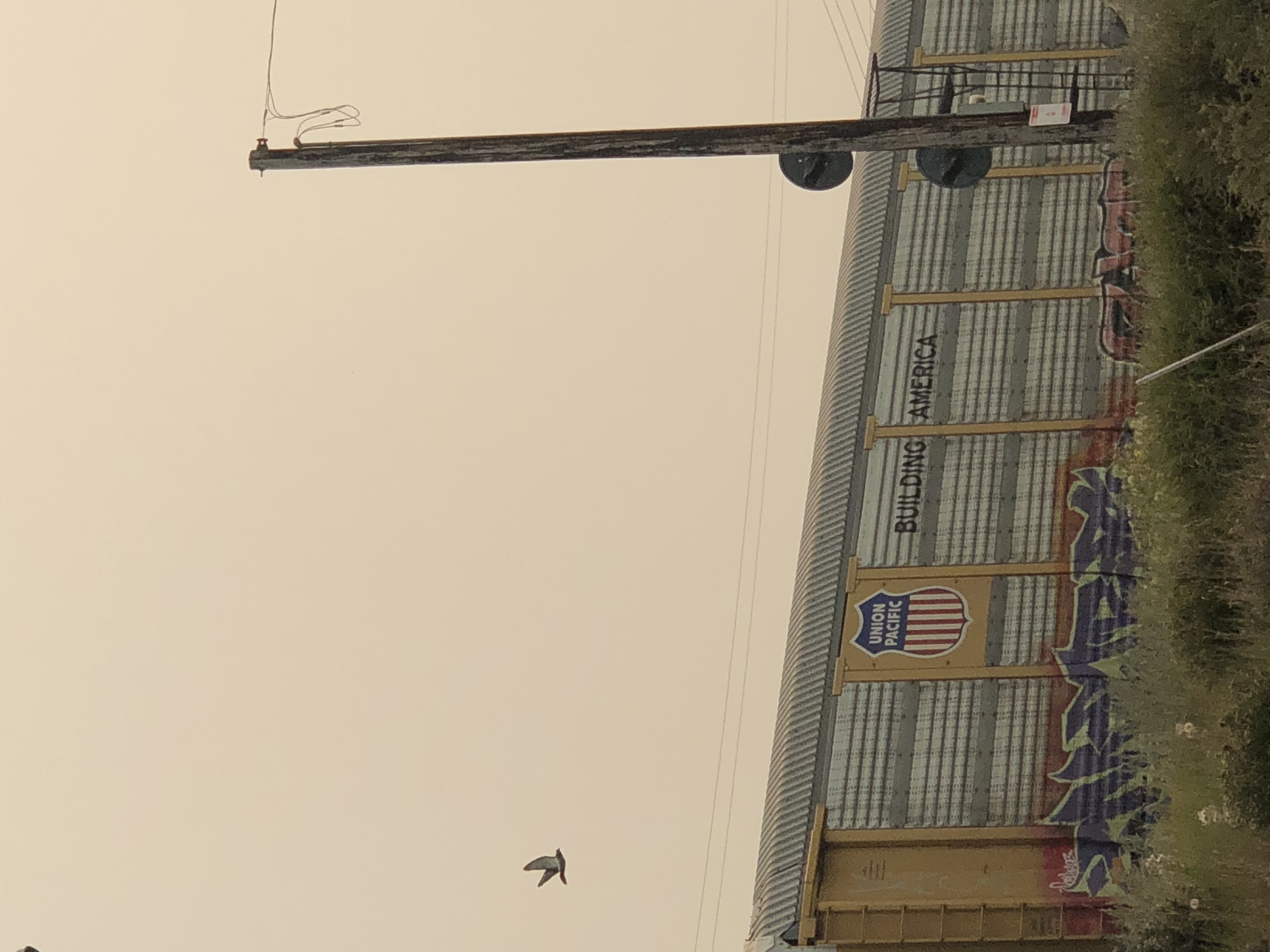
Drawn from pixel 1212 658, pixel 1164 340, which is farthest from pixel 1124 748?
pixel 1164 340

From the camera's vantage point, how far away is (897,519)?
22.7 metres

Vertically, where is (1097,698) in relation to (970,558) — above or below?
below

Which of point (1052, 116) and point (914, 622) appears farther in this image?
point (914, 622)

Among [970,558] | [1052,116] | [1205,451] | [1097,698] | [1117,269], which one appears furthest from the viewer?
[1117,269]

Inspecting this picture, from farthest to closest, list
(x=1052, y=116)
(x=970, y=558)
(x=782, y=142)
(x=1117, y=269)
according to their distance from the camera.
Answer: (x=1117, y=269) < (x=970, y=558) < (x=782, y=142) < (x=1052, y=116)

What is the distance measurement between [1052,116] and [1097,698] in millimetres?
8942

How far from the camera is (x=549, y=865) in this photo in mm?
18203

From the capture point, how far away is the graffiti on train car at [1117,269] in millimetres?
23297

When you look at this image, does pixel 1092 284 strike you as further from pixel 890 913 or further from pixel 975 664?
pixel 890 913

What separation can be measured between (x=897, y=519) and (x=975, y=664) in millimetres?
2680

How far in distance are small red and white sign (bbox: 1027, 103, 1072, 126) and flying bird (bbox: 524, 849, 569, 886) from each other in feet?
32.5

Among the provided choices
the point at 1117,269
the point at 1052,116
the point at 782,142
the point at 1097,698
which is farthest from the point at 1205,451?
the point at 1117,269

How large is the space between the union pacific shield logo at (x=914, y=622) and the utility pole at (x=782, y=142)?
799 centimetres

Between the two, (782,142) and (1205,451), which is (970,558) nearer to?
(1205,451)
